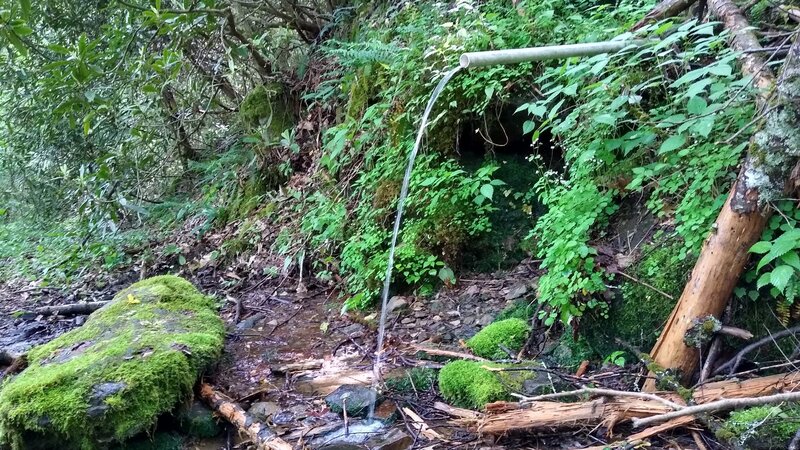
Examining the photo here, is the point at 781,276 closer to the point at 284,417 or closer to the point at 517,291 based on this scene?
the point at 517,291

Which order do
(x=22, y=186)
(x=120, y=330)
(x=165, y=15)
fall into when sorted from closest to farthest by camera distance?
(x=120, y=330), (x=165, y=15), (x=22, y=186)

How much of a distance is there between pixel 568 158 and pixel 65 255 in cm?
754

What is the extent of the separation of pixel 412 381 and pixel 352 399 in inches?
15.8

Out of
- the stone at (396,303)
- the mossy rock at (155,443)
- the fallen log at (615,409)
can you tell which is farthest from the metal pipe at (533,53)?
the mossy rock at (155,443)

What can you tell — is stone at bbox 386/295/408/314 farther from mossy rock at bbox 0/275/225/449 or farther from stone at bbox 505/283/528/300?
mossy rock at bbox 0/275/225/449

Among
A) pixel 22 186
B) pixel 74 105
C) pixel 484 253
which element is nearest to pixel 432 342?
pixel 484 253

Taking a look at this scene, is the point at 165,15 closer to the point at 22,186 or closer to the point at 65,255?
the point at 65,255

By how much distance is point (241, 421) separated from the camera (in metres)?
2.97

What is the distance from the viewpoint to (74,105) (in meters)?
6.25

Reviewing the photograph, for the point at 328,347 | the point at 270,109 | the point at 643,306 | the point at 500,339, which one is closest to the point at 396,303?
the point at 328,347

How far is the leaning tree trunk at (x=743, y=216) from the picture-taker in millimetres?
2377

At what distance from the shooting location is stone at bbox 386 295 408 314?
4289 millimetres

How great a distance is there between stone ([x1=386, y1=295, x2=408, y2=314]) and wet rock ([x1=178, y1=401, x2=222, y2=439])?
1.66 meters

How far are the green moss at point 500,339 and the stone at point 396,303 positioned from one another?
92cm
